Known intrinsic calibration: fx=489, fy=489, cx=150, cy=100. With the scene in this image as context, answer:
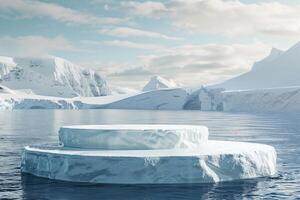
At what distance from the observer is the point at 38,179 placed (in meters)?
18.8

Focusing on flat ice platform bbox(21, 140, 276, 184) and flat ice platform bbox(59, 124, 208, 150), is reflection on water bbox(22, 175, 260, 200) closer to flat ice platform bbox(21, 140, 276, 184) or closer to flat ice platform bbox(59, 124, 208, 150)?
flat ice platform bbox(21, 140, 276, 184)

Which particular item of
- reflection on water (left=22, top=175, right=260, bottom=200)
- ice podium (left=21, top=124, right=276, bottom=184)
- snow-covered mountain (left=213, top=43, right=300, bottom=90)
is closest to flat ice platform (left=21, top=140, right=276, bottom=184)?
ice podium (left=21, top=124, right=276, bottom=184)

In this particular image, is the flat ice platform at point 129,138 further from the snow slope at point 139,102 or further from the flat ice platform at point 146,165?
the snow slope at point 139,102

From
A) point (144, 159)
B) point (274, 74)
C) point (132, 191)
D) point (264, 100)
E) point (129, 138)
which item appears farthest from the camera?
point (274, 74)

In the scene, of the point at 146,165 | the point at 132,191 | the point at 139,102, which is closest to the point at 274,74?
the point at 139,102

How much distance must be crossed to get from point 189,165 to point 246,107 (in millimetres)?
120928

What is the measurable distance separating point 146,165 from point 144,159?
24 cm

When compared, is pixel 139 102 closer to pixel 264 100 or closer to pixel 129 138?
pixel 264 100

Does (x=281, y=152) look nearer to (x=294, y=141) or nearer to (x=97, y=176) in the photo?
(x=294, y=141)

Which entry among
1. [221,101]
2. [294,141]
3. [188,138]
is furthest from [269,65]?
[188,138]

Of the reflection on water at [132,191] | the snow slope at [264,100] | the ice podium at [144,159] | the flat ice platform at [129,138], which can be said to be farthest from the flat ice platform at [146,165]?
the snow slope at [264,100]

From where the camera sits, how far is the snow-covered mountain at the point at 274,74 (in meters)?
179

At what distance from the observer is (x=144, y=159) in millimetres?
17281

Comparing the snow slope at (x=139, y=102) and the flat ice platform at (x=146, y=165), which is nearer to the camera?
the flat ice platform at (x=146, y=165)
